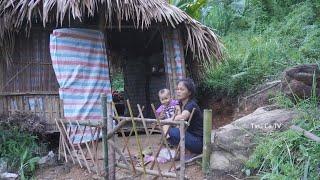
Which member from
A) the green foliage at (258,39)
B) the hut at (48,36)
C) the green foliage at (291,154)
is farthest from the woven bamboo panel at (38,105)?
the green foliage at (291,154)

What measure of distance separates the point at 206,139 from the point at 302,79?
140 cm

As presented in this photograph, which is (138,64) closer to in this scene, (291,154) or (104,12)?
(104,12)

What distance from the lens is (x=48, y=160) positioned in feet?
21.0

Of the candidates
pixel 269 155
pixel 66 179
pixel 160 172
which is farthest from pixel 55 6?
pixel 269 155

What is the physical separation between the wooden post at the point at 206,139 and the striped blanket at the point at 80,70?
2823 mm

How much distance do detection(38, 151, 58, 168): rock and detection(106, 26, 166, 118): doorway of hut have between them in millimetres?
3629

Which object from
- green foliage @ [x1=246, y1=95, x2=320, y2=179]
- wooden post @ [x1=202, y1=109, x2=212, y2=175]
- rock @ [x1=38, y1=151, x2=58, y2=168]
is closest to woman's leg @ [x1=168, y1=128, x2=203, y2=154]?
wooden post @ [x1=202, y1=109, x2=212, y2=175]

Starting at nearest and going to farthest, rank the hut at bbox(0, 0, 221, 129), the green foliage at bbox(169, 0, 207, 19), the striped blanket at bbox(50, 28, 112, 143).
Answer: the hut at bbox(0, 0, 221, 129)
the striped blanket at bbox(50, 28, 112, 143)
the green foliage at bbox(169, 0, 207, 19)

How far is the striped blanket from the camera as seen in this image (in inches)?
265

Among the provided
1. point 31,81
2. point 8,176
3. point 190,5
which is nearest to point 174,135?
point 8,176

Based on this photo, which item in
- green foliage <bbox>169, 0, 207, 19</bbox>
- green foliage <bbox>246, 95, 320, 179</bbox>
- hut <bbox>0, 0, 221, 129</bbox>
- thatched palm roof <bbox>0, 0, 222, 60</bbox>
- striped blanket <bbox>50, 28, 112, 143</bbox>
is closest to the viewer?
green foliage <bbox>246, 95, 320, 179</bbox>

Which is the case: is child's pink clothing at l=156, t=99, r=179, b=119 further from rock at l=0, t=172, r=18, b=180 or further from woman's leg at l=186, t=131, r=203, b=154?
rock at l=0, t=172, r=18, b=180

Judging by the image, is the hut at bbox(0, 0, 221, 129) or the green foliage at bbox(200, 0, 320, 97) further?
the green foliage at bbox(200, 0, 320, 97)

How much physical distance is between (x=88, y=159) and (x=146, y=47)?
487cm
